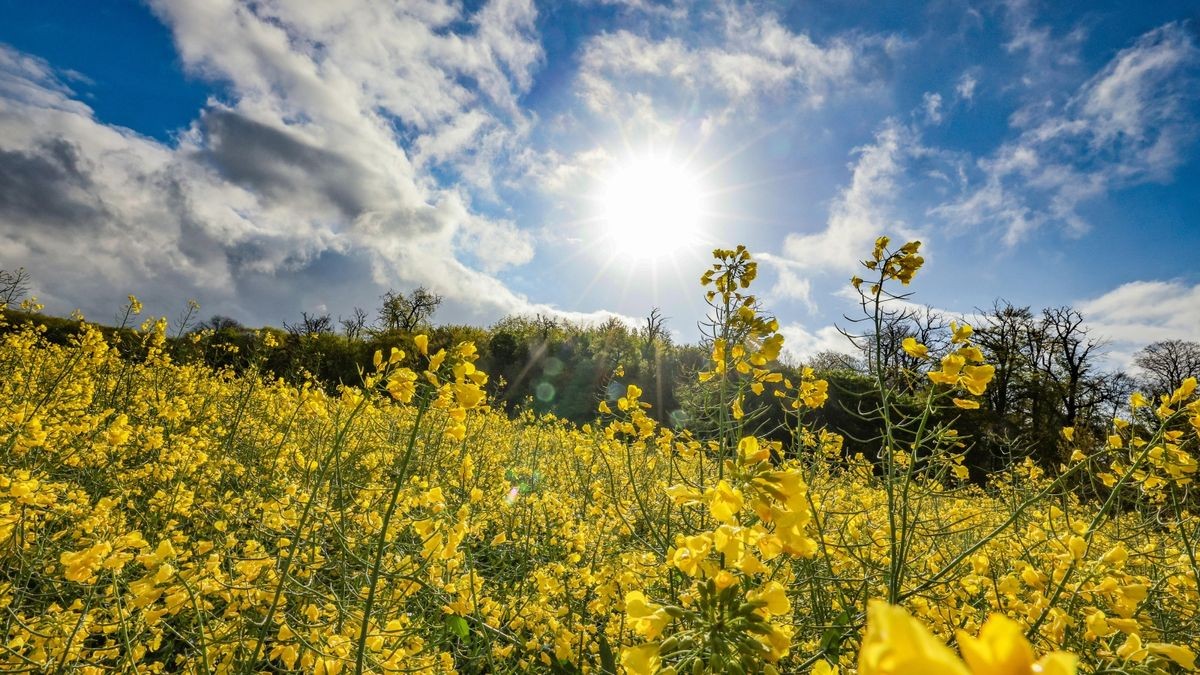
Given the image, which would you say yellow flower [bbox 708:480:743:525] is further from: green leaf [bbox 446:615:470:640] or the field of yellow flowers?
green leaf [bbox 446:615:470:640]

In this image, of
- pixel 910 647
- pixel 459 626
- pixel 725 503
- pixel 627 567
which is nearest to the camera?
pixel 910 647

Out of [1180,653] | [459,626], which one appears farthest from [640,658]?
[459,626]

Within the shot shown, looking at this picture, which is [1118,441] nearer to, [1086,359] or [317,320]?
[1086,359]

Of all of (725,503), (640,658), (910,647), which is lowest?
(640,658)

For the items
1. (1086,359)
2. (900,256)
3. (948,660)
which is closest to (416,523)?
(948,660)

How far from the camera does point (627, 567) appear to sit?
10.9ft

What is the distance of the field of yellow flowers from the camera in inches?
46.0

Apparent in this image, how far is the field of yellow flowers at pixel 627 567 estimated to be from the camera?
1.17m

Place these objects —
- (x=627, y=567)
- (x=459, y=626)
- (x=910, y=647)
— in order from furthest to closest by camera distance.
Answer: (x=627, y=567), (x=459, y=626), (x=910, y=647)

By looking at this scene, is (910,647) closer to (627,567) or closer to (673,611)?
(673,611)

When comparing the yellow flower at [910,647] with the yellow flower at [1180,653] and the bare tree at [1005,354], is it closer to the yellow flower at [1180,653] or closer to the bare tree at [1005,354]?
the yellow flower at [1180,653]

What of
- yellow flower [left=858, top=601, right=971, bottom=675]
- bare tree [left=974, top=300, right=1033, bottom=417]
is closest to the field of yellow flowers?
yellow flower [left=858, top=601, right=971, bottom=675]

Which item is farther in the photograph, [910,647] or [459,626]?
[459,626]

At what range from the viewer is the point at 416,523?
1935mm
